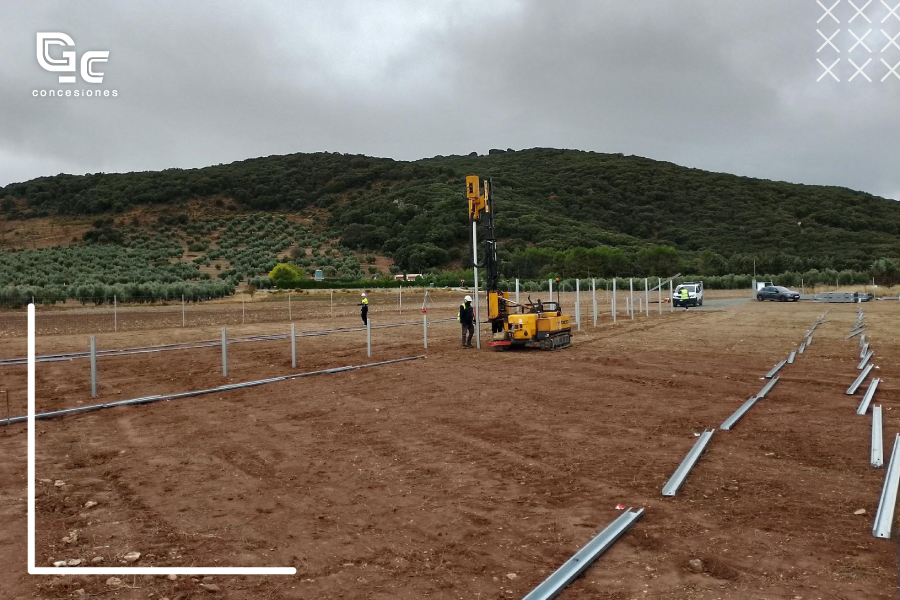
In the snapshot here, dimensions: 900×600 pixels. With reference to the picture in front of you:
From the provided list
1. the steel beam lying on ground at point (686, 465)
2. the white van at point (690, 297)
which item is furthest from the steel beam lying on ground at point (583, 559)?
the white van at point (690, 297)

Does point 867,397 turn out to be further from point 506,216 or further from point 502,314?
point 506,216

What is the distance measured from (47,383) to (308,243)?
78.3 metres

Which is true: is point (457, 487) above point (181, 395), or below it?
below

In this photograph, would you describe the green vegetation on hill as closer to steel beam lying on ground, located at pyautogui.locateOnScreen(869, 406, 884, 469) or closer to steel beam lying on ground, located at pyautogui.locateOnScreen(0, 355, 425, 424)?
steel beam lying on ground, located at pyautogui.locateOnScreen(0, 355, 425, 424)

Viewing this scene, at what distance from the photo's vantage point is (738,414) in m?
10.7

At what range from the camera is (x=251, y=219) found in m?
101

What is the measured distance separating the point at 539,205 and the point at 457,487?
108 metres

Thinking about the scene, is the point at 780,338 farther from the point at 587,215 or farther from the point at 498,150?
the point at 498,150

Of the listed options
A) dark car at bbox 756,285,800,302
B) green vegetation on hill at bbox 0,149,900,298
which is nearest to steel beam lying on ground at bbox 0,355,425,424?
dark car at bbox 756,285,800,302

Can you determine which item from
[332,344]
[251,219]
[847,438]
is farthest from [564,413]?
[251,219]

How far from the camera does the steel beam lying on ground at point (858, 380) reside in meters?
12.6

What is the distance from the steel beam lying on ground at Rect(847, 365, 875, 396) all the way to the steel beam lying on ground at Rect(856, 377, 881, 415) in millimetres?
218

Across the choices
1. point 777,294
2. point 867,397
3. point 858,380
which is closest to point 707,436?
point 867,397

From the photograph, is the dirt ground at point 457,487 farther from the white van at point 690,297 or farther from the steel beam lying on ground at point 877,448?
the white van at point 690,297
